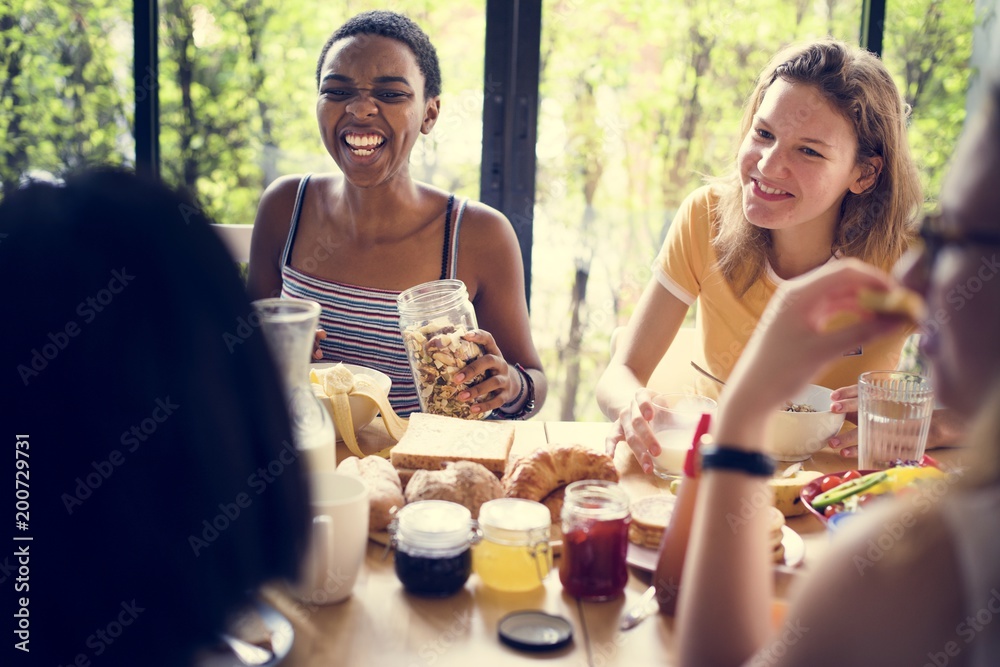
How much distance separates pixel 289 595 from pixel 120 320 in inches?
17.8

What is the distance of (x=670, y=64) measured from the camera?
286cm

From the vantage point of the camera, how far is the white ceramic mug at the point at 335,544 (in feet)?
3.12

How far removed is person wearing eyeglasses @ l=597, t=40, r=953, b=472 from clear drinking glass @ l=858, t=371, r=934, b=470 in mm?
197

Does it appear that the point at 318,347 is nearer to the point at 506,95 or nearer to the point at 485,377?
the point at 485,377

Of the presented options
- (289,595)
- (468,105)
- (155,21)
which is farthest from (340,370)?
(155,21)

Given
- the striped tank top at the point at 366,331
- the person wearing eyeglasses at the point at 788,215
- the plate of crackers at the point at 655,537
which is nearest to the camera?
the plate of crackers at the point at 655,537

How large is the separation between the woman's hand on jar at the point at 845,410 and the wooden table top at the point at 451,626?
0.39m

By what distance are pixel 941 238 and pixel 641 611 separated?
0.53 metres

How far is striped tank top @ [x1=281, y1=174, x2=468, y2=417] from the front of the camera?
6.14ft

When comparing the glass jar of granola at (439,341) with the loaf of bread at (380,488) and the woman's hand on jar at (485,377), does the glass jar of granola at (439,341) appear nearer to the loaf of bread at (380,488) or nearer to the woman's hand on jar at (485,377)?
the woman's hand on jar at (485,377)

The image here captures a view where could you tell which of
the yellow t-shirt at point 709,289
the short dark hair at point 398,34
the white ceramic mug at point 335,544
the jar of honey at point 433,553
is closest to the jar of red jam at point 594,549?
the jar of honey at point 433,553

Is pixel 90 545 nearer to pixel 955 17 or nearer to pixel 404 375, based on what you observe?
pixel 404 375

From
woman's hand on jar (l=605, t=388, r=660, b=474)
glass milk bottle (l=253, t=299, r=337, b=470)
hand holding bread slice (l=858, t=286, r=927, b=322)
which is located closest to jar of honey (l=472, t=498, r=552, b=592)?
glass milk bottle (l=253, t=299, r=337, b=470)

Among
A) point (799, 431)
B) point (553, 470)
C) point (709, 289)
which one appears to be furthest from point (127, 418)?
point (709, 289)
